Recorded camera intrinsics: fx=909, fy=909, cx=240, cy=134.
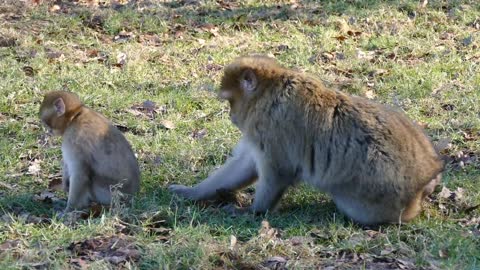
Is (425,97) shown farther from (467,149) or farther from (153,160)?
(153,160)

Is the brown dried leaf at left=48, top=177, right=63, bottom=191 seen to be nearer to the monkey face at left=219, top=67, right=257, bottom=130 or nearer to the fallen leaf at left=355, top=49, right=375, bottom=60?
the monkey face at left=219, top=67, right=257, bottom=130

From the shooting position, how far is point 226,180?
6.34m

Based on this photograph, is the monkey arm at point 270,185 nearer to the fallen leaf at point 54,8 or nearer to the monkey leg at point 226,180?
the monkey leg at point 226,180

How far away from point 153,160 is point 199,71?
2.60m

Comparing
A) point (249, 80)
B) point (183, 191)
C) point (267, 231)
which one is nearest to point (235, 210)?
point (183, 191)

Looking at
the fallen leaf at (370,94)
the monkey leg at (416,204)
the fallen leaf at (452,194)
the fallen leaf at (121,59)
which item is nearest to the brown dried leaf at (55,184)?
the monkey leg at (416,204)

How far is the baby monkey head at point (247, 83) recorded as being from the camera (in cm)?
587

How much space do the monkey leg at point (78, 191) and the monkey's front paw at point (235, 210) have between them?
3.11 ft

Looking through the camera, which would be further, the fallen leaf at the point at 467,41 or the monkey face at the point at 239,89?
the fallen leaf at the point at 467,41

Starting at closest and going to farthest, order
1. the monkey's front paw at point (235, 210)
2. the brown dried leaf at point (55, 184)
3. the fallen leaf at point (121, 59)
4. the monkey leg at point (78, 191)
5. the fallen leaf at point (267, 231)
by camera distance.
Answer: the fallen leaf at point (267, 231), the monkey leg at point (78, 191), the monkey's front paw at point (235, 210), the brown dried leaf at point (55, 184), the fallen leaf at point (121, 59)

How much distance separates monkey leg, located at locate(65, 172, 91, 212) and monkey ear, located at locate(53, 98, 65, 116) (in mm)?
421

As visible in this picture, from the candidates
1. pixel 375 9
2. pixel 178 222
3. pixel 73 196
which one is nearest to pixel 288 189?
pixel 178 222

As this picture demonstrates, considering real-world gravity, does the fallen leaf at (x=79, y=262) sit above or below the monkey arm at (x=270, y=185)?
below

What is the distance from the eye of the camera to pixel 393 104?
8586 millimetres
